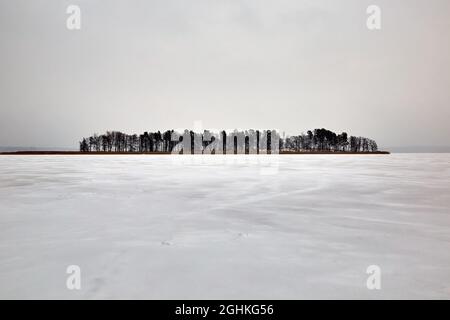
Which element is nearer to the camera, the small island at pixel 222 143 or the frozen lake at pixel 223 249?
the frozen lake at pixel 223 249

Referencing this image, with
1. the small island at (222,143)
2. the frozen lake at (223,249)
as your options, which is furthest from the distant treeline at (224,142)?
the frozen lake at (223,249)

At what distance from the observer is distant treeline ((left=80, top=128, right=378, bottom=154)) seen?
5428 inches

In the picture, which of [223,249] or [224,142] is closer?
[223,249]

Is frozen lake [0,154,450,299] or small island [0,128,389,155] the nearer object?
frozen lake [0,154,450,299]

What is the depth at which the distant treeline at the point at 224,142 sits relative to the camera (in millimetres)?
137875

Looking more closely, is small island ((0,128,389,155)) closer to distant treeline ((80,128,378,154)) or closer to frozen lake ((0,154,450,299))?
distant treeline ((80,128,378,154))

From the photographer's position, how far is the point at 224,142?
159375 millimetres

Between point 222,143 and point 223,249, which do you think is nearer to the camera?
point 223,249

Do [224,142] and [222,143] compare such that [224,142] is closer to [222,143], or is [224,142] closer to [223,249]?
[222,143]

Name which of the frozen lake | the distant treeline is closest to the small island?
the distant treeline

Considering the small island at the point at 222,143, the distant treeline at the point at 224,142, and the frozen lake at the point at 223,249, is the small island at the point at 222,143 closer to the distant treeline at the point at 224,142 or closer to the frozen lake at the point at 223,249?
the distant treeline at the point at 224,142

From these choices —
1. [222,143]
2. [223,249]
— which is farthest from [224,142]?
[223,249]
